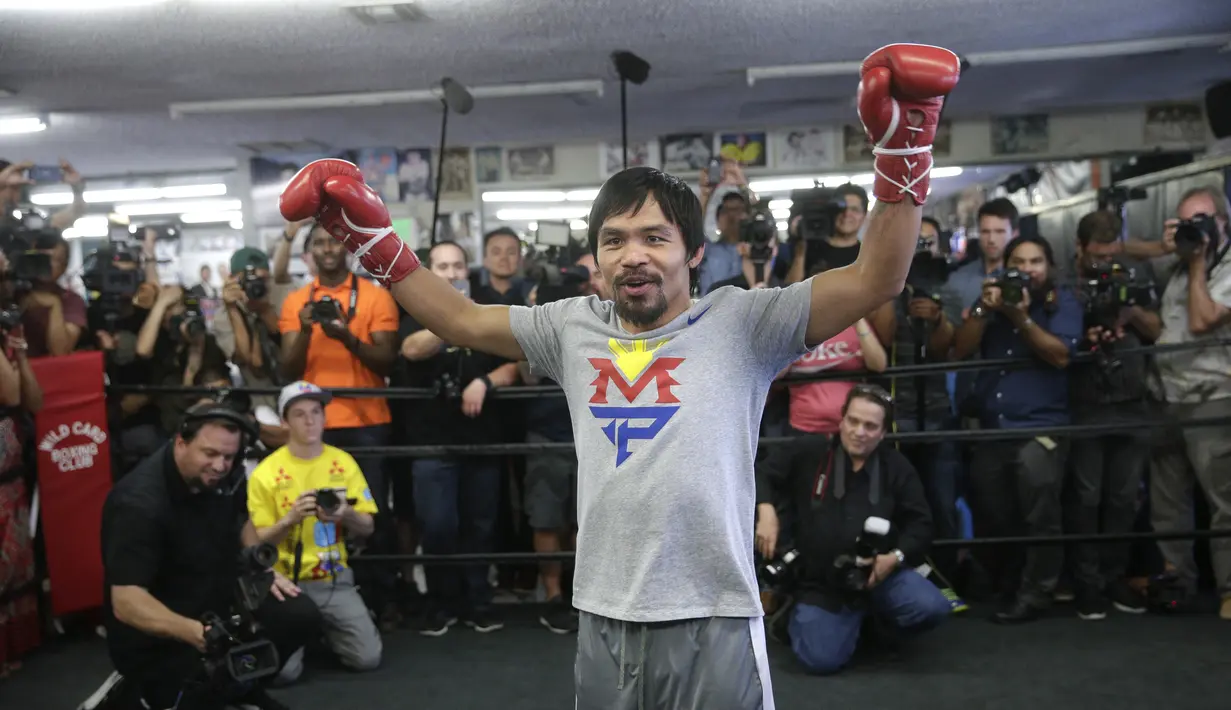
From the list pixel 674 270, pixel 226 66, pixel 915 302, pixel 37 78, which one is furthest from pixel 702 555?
pixel 37 78

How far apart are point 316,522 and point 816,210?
79.1 inches

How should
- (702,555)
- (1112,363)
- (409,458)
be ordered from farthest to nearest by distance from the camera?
(409,458) → (1112,363) → (702,555)

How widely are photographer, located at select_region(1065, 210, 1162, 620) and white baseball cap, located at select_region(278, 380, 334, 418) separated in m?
2.58

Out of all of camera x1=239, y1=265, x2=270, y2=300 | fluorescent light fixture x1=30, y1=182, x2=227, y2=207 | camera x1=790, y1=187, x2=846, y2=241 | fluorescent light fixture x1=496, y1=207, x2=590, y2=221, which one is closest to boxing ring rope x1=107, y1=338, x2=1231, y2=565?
camera x1=239, y1=265, x2=270, y2=300

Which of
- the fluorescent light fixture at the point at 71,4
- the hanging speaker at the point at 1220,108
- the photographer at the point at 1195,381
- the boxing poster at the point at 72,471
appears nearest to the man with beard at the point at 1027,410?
the photographer at the point at 1195,381

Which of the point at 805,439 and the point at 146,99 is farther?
the point at 146,99

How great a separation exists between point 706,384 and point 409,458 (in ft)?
7.81

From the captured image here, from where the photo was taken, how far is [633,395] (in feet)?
4.35

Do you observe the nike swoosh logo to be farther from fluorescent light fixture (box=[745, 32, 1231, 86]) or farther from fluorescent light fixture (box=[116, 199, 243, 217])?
fluorescent light fixture (box=[116, 199, 243, 217])

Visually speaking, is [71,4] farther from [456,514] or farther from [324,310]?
[456,514]

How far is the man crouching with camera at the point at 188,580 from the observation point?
7.84 feet

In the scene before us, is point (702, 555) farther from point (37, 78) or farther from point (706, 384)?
point (37, 78)

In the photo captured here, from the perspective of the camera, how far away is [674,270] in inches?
53.3

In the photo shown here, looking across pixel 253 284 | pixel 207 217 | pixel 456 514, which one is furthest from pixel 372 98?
pixel 207 217
